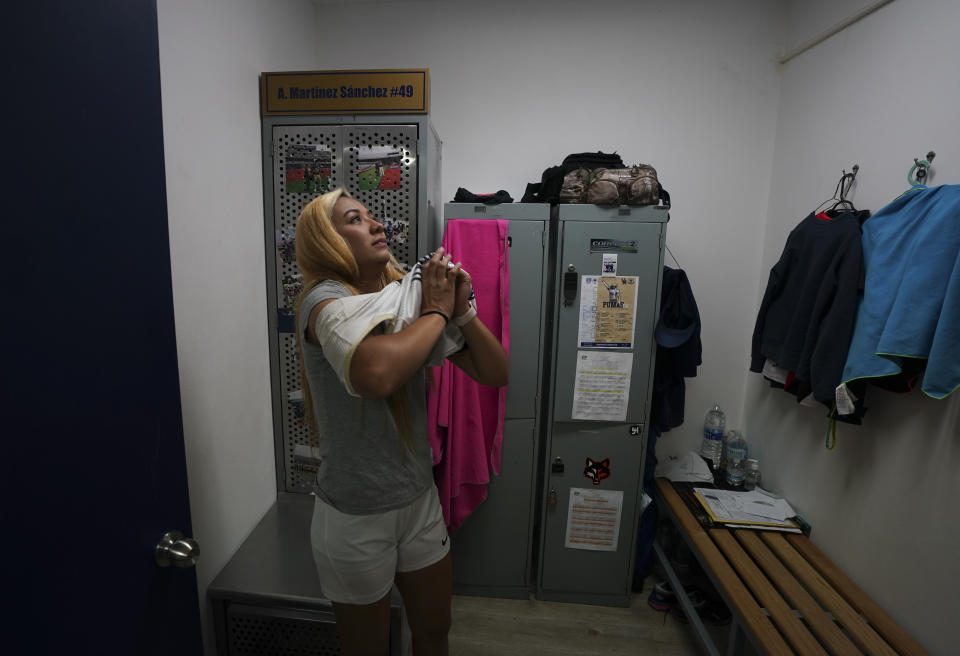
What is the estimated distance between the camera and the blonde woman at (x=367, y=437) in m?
0.97

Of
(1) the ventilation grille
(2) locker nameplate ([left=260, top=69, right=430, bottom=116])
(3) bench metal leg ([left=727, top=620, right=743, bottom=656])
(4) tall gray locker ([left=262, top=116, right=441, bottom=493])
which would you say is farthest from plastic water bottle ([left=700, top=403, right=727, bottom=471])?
(2) locker nameplate ([left=260, top=69, right=430, bottom=116])

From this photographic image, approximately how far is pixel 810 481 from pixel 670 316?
0.96 meters

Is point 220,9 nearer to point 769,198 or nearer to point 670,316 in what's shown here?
point 670,316

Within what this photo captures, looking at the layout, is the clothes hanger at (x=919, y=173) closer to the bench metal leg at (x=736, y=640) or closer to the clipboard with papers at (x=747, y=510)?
the clipboard with papers at (x=747, y=510)

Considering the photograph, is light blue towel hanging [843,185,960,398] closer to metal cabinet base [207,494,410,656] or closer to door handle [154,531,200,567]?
metal cabinet base [207,494,410,656]

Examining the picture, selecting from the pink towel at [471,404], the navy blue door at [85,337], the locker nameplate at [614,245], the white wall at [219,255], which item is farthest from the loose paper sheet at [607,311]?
the navy blue door at [85,337]

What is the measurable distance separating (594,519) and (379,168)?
1913mm

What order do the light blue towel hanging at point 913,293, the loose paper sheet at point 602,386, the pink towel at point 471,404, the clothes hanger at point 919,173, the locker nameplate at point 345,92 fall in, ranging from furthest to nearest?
the loose paper sheet at point 602,386 < the pink towel at point 471,404 < the locker nameplate at point 345,92 < the clothes hanger at point 919,173 < the light blue towel hanging at point 913,293

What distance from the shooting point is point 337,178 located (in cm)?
171

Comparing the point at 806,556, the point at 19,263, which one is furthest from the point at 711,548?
the point at 19,263

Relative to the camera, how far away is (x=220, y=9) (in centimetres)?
141

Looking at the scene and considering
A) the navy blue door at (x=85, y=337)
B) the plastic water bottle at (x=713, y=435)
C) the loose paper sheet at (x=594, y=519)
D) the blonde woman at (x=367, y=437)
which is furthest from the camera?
the plastic water bottle at (x=713, y=435)

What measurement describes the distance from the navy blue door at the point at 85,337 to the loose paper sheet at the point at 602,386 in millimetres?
1547

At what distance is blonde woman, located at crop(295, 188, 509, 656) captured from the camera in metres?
0.97
